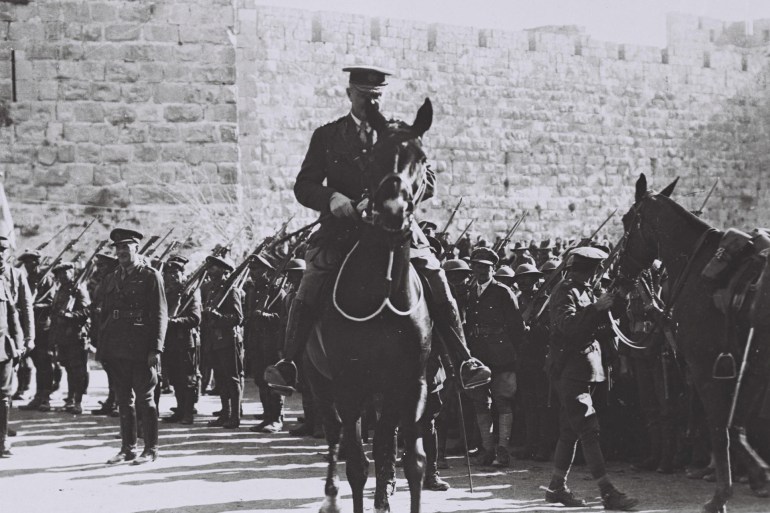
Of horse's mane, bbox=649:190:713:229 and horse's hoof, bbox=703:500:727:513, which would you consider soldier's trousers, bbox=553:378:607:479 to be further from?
horse's mane, bbox=649:190:713:229

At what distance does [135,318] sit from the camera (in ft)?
32.5

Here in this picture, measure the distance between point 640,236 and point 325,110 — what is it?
1439cm

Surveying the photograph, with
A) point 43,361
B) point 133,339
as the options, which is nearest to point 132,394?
point 133,339

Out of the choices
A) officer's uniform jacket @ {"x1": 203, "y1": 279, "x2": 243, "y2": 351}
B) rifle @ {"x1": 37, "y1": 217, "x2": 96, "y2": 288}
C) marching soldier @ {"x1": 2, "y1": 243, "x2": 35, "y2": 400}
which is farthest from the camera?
rifle @ {"x1": 37, "y1": 217, "x2": 96, "y2": 288}

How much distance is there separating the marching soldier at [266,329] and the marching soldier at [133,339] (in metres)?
2.38

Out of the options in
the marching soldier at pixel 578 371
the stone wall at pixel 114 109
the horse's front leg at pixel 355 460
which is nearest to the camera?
the horse's front leg at pixel 355 460

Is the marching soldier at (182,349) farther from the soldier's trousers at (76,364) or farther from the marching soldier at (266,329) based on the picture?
the soldier's trousers at (76,364)

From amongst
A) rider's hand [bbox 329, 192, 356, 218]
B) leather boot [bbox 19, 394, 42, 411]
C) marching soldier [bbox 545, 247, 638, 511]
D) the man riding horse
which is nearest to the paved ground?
marching soldier [bbox 545, 247, 638, 511]

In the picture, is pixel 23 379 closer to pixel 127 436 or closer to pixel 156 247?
pixel 156 247

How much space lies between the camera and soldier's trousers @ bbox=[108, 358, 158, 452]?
389 inches

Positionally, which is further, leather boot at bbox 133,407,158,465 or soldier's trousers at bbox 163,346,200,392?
soldier's trousers at bbox 163,346,200,392

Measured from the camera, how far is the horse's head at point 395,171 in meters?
5.59

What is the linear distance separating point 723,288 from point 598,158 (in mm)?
18332

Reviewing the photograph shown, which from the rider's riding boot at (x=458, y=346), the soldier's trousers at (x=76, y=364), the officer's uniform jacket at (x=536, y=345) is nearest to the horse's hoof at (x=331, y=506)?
the rider's riding boot at (x=458, y=346)
